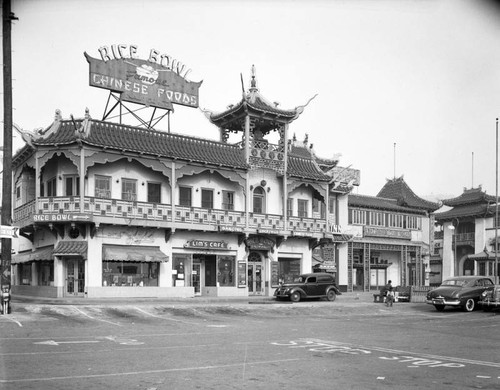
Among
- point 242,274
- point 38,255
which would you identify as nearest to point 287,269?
point 242,274

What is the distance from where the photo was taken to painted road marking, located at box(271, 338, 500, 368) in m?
12.7

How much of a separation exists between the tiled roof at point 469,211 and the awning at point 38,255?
4503 cm

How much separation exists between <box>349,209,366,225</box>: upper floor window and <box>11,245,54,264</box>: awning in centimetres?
2512

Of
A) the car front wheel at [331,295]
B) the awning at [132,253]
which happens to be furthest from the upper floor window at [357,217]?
the awning at [132,253]

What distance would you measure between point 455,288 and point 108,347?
2064 centimetres

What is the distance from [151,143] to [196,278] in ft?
30.8

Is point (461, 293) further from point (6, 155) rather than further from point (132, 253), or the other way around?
point (6, 155)

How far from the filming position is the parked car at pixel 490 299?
28.7 metres

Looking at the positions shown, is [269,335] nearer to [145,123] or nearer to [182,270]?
[182,270]

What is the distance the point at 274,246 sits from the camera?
4122cm

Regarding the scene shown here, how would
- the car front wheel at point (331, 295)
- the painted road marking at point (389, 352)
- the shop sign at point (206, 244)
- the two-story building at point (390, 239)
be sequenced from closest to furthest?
the painted road marking at point (389, 352)
the car front wheel at point (331, 295)
the shop sign at point (206, 244)
the two-story building at point (390, 239)

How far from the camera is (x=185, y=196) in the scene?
1490 inches

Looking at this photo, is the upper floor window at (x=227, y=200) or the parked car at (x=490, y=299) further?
the upper floor window at (x=227, y=200)

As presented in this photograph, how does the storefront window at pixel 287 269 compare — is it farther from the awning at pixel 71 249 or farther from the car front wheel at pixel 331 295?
the awning at pixel 71 249
